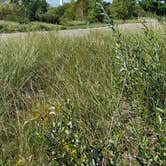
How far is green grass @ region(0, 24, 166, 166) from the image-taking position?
1.63 m

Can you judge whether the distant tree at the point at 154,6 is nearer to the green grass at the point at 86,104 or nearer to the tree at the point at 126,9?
the tree at the point at 126,9

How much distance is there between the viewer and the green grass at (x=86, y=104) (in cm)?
163

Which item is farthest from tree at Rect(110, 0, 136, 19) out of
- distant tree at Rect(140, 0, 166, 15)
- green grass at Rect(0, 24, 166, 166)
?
green grass at Rect(0, 24, 166, 166)

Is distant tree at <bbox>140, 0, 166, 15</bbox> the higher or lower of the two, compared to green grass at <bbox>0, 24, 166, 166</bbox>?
higher

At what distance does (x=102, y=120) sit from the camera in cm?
257

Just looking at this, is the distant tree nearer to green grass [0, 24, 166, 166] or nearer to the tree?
the tree

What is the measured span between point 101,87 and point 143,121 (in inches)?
40.6

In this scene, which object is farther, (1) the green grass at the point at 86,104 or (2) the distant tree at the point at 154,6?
(2) the distant tree at the point at 154,6

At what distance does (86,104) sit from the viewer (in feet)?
9.34

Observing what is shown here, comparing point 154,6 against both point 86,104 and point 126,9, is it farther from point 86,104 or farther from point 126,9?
point 86,104

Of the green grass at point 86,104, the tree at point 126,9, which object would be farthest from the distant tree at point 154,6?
the green grass at point 86,104

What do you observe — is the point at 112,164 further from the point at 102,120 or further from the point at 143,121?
the point at 102,120

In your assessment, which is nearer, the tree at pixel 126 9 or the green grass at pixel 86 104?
the green grass at pixel 86 104

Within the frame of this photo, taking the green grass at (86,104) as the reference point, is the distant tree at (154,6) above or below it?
above
